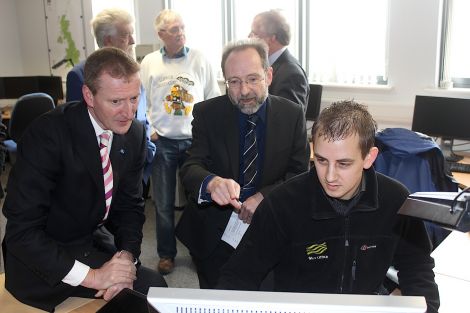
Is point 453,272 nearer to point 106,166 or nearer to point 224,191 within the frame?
point 224,191

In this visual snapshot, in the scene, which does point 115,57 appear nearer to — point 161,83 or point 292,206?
point 292,206

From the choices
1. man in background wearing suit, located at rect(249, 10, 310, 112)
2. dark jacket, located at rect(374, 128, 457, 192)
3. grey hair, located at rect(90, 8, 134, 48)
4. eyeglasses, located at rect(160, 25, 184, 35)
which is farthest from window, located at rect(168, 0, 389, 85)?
dark jacket, located at rect(374, 128, 457, 192)

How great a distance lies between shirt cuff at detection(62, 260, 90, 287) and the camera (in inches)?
60.6

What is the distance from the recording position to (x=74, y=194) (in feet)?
5.46

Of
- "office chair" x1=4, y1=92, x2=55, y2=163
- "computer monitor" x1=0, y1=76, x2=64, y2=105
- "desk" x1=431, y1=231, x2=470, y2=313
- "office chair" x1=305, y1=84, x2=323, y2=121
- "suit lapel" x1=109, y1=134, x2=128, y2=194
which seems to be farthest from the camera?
"computer monitor" x1=0, y1=76, x2=64, y2=105

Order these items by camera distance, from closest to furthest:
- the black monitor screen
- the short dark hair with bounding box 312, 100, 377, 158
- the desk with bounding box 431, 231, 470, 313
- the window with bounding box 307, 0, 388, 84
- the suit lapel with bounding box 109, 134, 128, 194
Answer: the short dark hair with bounding box 312, 100, 377, 158, the desk with bounding box 431, 231, 470, 313, the suit lapel with bounding box 109, 134, 128, 194, the black monitor screen, the window with bounding box 307, 0, 388, 84

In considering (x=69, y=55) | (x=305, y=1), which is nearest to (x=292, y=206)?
(x=305, y=1)

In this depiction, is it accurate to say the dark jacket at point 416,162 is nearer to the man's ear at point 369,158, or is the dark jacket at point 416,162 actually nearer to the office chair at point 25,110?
the man's ear at point 369,158

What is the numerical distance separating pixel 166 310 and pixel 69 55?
257 inches

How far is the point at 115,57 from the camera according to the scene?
5.31 feet

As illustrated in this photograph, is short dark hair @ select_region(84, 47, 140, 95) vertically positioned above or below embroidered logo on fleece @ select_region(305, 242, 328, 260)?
above

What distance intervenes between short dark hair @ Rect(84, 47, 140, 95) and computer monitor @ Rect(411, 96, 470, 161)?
264 centimetres

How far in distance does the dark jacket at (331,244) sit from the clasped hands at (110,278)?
1.46 feet

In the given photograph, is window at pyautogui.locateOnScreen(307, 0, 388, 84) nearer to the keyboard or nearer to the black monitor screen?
the black monitor screen
